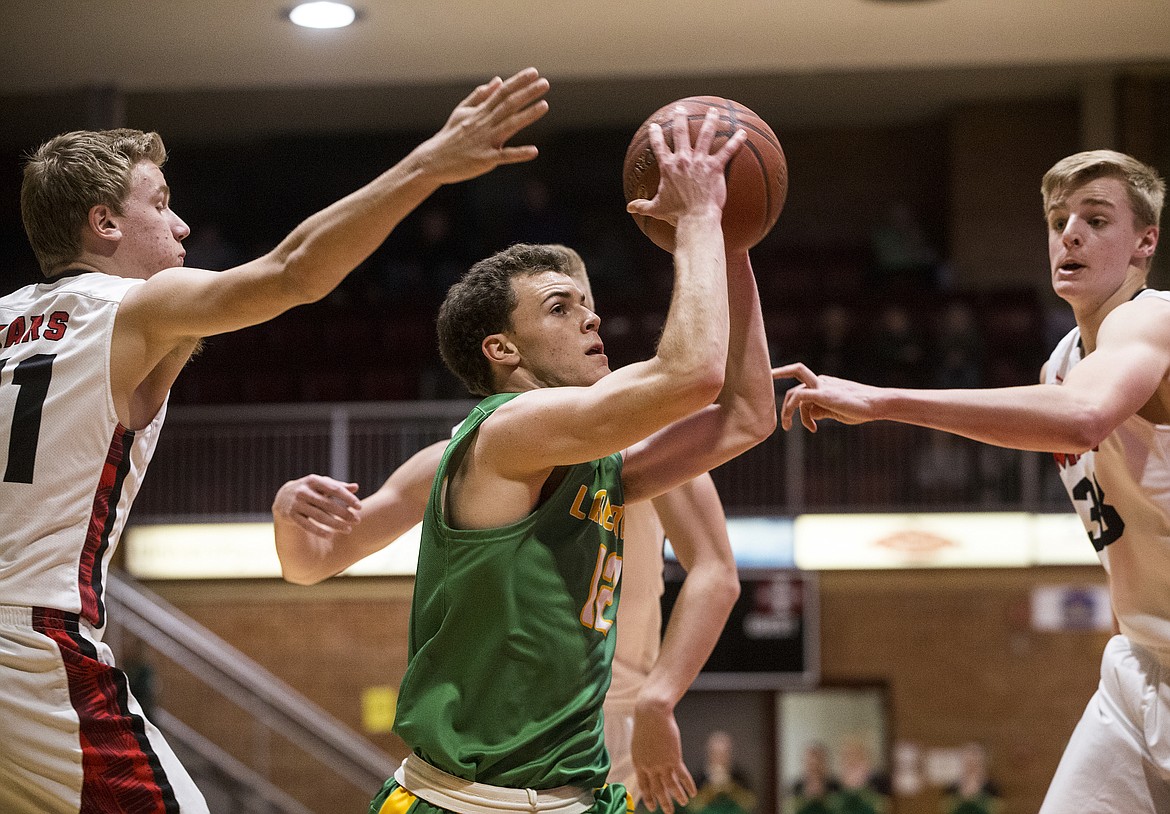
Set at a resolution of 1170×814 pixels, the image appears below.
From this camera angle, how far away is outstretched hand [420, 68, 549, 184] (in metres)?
2.46

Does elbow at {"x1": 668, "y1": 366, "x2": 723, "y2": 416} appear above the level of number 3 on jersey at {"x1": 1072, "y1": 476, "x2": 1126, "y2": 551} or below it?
above

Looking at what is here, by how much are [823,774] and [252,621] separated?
508 centimetres

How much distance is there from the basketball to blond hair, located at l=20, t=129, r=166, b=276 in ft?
3.66

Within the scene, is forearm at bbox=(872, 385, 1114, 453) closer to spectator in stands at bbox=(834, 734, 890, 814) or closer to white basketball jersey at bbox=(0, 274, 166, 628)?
white basketball jersey at bbox=(0, 274, 166, 628)

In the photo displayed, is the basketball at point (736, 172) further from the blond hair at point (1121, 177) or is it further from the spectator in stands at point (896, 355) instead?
the spectator in stands at point (896, 355)

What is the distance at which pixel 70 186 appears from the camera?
9.64ft

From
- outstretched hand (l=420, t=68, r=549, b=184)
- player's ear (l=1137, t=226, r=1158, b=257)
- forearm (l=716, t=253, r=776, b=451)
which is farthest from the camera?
player's ear (l=1137, t=226, r=1158, b=257)

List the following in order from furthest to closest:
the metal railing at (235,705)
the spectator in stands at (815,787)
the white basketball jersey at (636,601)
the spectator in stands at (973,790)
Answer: the spectator in stands at (815,787)
the spectator in stands at (973,790)
the metal railing at (235,705)
the white basketball jersey at (636,601)

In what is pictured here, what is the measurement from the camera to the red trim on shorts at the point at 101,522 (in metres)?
2.76

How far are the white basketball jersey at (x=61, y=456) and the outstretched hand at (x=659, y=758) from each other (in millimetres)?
1365

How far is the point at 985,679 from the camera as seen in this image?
38.8ft

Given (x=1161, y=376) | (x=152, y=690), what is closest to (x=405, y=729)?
(x=1161, y=376)

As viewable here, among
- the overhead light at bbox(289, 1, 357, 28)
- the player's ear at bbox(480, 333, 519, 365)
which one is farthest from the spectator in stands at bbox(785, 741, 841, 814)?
the player's ear at bbox(480, 333, 519, 365)

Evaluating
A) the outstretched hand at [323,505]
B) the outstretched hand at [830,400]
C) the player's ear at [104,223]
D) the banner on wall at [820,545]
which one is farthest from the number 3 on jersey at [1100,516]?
the banner on wall at [820,545]
